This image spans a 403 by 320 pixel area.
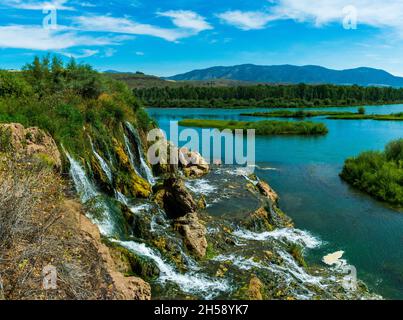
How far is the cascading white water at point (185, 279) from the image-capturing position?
12.4 meters

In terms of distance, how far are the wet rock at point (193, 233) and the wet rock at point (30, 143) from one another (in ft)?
20.0

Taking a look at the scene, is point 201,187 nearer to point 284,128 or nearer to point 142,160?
point 142,160

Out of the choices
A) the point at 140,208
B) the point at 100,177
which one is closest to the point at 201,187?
the point at 140,208

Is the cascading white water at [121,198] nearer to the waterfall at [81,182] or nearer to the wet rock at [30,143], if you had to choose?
the waterfall at [81,182]

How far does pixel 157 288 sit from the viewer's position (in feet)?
39.7

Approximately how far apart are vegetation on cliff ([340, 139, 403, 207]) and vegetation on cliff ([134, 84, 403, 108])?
355ft

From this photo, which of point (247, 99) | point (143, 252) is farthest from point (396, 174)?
point (247, 99)

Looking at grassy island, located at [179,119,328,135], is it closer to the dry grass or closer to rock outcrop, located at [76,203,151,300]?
rock outcrop, located at [76,203,151,300]

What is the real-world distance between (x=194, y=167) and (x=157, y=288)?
19.3 meters

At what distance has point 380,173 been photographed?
29.8m

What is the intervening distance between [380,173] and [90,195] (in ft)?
80.2

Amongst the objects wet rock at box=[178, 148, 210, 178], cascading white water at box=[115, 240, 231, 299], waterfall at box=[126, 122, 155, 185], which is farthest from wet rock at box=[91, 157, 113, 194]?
wet rock at box=[178, 148, 210, 178]

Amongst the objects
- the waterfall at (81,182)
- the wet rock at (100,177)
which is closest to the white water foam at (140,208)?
the wet rock at (100,177)
